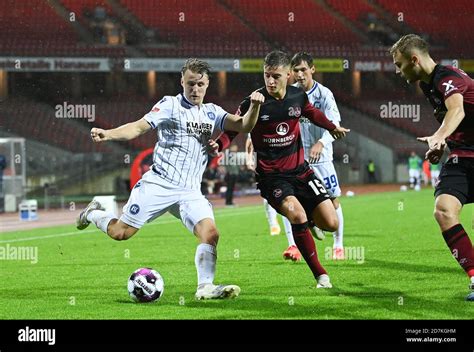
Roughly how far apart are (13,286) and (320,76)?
1107 inches

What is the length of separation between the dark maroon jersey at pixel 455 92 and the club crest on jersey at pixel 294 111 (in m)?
1.28

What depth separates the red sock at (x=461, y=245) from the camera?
701 centimetres

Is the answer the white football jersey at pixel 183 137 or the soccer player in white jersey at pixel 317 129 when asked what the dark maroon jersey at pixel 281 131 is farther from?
the soccer player in white jersey at pixel 317 129

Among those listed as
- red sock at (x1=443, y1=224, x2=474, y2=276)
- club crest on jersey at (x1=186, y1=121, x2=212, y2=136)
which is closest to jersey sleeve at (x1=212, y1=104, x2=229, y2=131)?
club crest on jersey at (x1=186, y1=121, x2=212, y2=136)

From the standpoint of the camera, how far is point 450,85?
6.72 m

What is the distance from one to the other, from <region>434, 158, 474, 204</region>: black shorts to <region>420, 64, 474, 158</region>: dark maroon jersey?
8cm

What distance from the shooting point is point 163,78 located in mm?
36125

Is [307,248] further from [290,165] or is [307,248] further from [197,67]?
[197,67]

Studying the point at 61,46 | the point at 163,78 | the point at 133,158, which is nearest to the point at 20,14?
the point at 61,46

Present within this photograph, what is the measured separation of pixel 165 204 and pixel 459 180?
243 cm

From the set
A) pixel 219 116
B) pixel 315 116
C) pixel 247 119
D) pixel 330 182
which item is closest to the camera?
pixel 247 119

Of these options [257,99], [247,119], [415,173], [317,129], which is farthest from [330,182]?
[415,173]

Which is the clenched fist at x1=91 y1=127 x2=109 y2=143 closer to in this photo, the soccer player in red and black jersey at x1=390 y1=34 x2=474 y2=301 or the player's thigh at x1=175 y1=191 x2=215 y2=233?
the player's thigh at x1=175 y1=191 x2=215 y2=233
